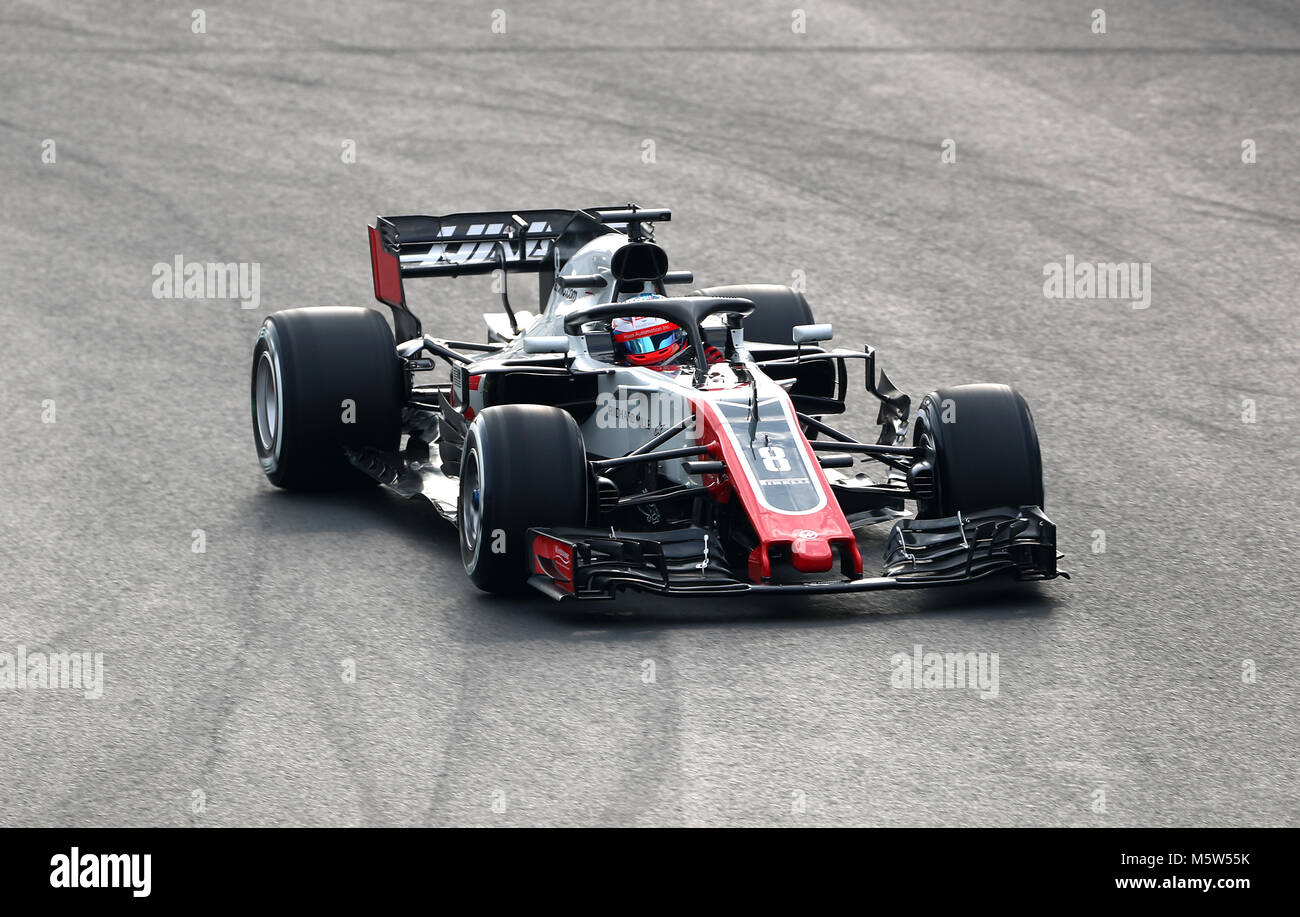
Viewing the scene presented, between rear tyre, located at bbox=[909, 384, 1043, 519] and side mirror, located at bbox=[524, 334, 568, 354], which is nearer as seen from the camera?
rear tyre, located at bbox=[909, 384, 1043, 519]

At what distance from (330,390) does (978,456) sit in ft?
13.3

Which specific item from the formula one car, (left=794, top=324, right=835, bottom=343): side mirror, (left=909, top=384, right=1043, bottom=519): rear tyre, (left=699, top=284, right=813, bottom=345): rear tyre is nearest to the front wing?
the formula one car

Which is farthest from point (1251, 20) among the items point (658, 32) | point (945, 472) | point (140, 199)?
point (945, 472)

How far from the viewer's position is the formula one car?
10164 millimetres

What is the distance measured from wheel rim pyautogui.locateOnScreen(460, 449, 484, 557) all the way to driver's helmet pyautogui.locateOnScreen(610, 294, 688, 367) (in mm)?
1307

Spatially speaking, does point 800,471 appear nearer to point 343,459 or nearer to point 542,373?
point 542,373

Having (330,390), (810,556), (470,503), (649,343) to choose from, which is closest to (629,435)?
(649,343)

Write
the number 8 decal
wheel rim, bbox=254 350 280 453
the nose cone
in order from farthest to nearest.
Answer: wheel rim, bbox=254 350 280 453 < the number 8 decal < the nose cone

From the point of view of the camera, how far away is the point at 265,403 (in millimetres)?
13141

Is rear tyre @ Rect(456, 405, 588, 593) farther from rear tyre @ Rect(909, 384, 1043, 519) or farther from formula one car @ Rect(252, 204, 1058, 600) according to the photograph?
rear tyre @ Rect(909, 384, 1043, 519)

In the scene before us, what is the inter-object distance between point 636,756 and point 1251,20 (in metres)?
18.3

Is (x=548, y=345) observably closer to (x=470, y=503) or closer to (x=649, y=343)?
(x=649, y=343)

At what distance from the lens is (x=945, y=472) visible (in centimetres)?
1078

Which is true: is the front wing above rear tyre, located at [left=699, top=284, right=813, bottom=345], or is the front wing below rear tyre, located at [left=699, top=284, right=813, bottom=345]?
below
